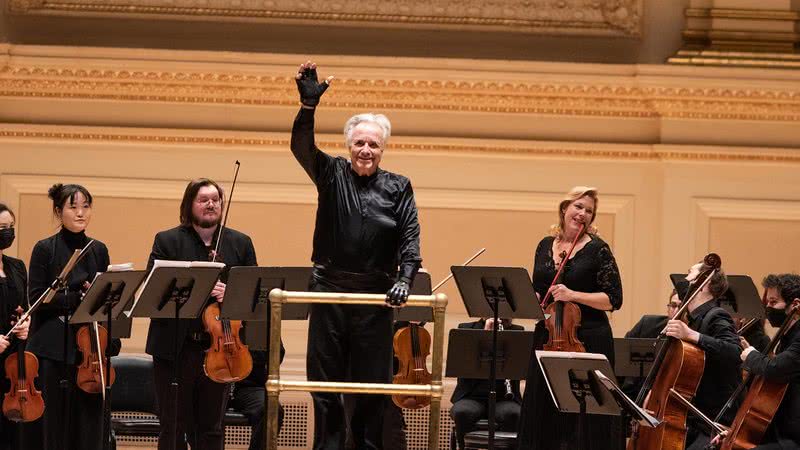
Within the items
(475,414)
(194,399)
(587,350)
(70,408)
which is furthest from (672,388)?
(70,408)

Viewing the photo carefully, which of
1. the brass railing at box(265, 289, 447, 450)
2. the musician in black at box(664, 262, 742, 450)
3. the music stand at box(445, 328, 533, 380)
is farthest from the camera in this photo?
the music stand at box(445, 328, 533, 380)

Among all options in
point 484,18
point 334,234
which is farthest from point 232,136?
point 334,234

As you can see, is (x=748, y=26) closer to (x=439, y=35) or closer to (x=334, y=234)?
(x=439, y=35)

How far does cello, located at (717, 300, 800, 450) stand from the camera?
5.29 metres

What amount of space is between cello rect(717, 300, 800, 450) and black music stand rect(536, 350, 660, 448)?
0.78 m

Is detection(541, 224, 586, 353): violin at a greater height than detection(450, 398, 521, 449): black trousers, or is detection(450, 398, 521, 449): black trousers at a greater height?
detection(541, 224, 586, 353): violin

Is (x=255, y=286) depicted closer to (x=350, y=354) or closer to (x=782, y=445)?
(x=350, y=354)

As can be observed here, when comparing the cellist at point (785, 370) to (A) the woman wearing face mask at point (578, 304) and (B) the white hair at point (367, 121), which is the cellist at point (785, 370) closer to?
(A) the woman wearing face mask at point (578, 304)

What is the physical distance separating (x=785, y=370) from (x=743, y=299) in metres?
0.58

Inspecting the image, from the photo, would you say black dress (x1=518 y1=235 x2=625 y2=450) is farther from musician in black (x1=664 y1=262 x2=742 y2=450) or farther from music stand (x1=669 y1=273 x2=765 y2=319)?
music stand (x1=669 y1=273 x2=765 y2=319)

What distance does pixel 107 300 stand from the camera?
208 inches

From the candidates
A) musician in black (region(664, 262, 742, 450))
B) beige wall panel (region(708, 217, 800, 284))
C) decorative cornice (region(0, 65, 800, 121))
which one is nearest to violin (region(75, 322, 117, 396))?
decorative cornice (region(0, 65, 800, 121))

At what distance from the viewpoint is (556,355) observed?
15.3 ft

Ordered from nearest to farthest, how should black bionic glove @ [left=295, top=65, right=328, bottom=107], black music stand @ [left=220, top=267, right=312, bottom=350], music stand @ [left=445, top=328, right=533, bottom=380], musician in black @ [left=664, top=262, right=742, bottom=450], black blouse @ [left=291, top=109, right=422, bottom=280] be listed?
black bionic glove @ [left=295, top=65, right=328, bottom=107] → black blouse @ [left=291, top=109, right=422, bottom=280] → black music stand @ [left=220, top=267, right=312, bottom=350] → musician in black @ [left=664, top=262, right=742, bottom=450] → music stand @ [left=445, top=328, right=533, bottom=380]
